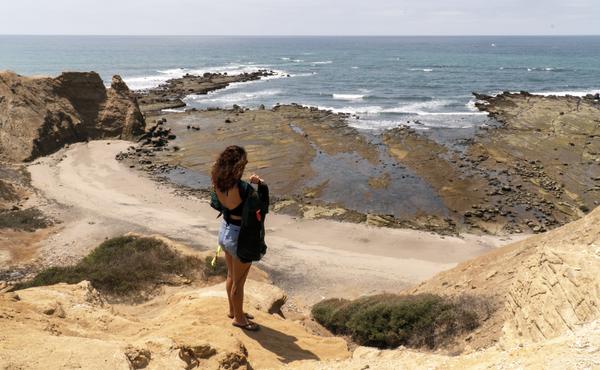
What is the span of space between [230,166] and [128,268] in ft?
29.7

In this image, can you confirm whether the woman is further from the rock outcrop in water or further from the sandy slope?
the rock outcrop in water

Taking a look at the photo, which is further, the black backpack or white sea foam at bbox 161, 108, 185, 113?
white sea foam at bbox 161, 108, 185, 113

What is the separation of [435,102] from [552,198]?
1340 inches

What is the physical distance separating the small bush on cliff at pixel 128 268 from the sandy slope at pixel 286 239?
3.52 meters

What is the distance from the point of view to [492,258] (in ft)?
46.4

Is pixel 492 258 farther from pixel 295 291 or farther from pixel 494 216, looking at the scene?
pixel 494 216

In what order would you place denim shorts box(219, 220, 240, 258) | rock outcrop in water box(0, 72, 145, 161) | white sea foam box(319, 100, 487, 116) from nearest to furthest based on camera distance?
denim shorts box(219, 220, 240, 258), rock outcrop in water box(0, 72, 145, 161), white sea foam box(319, 100, 487, 116)

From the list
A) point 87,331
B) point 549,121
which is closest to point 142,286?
point 87,331

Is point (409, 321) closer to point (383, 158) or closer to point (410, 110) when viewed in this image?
point (383, 158)

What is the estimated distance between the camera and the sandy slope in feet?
58.0

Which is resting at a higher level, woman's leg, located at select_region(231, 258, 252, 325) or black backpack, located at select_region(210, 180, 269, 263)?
black backpack, located at select_region(210, 180, 269, 263)

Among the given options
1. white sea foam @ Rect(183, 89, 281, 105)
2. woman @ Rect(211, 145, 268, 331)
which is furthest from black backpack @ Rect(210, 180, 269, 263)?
white sea foam @ Rect(183, 89, 281, 105)

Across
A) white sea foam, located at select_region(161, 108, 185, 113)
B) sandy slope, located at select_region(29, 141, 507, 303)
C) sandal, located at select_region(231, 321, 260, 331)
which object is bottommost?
sandy slope, located at select_region(29, 141, 507, 303)

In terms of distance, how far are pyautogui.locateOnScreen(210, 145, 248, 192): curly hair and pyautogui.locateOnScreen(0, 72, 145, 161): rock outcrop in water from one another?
3278cm
